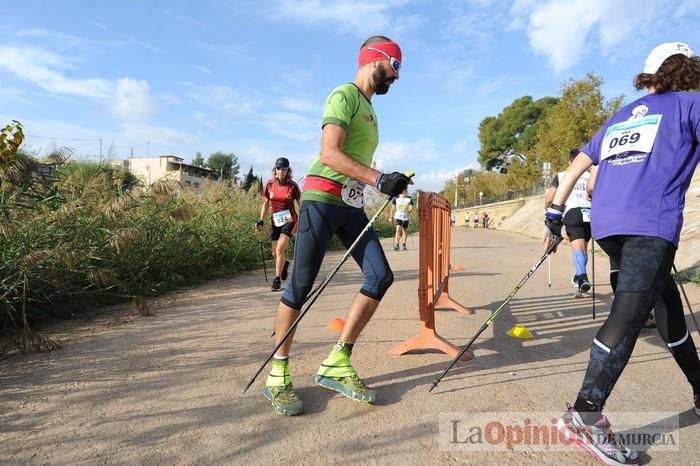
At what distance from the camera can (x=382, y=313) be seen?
17.1 ft

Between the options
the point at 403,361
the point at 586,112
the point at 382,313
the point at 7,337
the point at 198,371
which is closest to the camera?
the point at 198,371

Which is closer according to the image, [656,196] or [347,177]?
[656,196]

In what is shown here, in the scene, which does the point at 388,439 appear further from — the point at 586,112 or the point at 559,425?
the point at 586,112

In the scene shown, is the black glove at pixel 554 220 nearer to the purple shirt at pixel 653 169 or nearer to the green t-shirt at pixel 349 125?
the purple shirt at pixel 653 169

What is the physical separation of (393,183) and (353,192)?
0.37 metres

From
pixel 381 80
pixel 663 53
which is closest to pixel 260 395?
pixel 381 80

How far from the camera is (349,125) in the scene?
2719mm

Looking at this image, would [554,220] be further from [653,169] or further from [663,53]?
[663,53]

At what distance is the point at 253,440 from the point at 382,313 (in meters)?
3.08

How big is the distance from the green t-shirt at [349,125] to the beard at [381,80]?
0.11 m

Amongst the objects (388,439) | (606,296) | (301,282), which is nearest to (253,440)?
(388,439)

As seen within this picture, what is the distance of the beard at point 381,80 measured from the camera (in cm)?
290

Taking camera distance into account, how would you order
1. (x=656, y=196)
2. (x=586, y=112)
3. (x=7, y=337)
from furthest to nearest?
(x=586, y=112)
(x=7, y=337)
(x=656, y=196)

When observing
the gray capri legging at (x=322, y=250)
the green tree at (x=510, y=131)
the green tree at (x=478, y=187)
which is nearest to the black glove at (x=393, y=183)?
the gray capri legging at (x=322, y=250)
